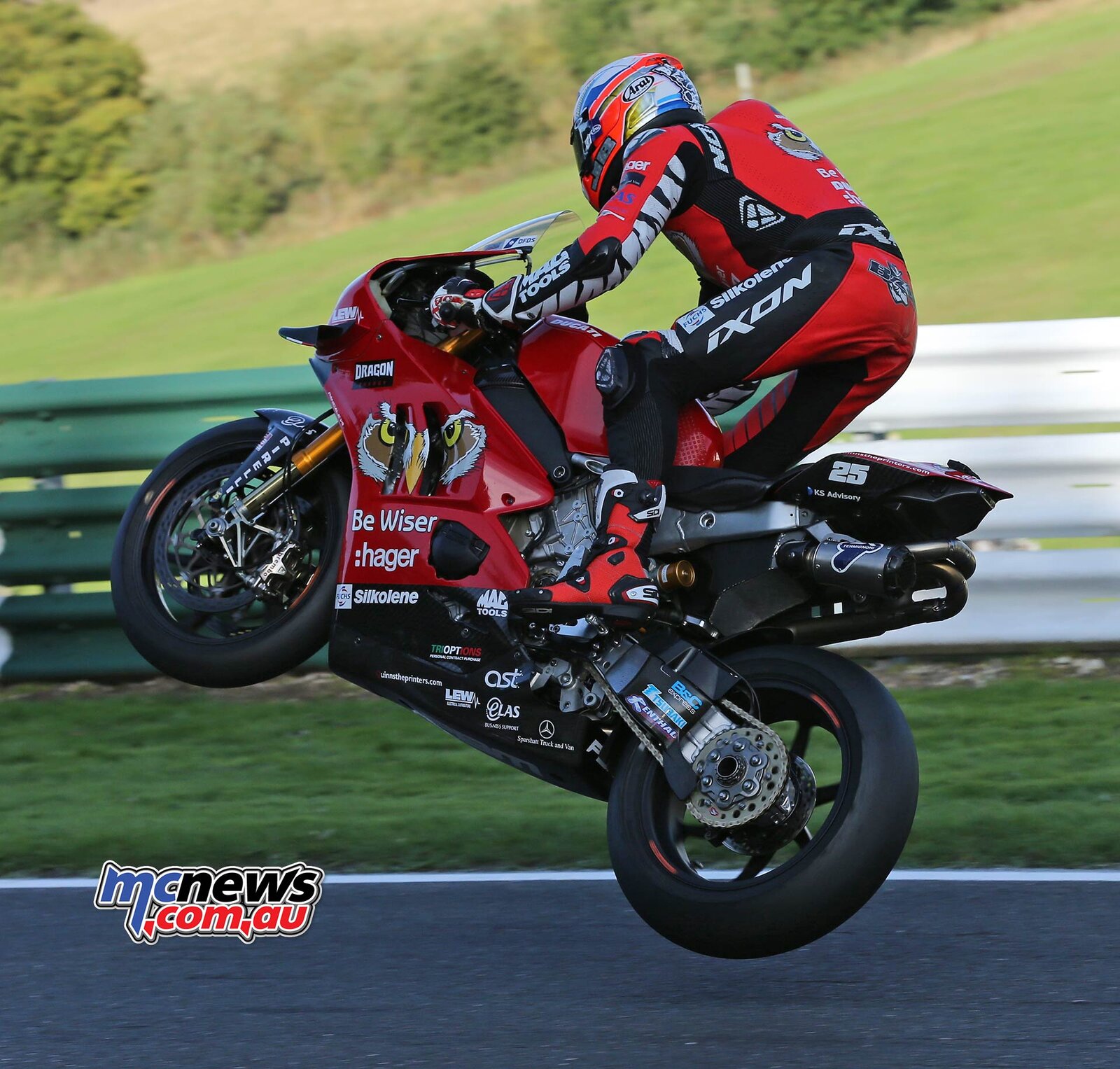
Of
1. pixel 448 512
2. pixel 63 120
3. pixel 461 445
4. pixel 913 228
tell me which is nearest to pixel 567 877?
pixel 448 512

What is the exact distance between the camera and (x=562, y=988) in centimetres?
351

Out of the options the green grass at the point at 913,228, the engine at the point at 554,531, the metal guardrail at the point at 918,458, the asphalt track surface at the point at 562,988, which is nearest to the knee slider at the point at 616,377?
the engine at the point at 554,531

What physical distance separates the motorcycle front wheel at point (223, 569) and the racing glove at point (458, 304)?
0.60m

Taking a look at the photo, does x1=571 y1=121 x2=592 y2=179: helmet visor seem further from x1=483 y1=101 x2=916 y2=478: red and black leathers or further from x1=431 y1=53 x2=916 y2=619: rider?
x1=483 y1=101 x2=916 y2=478: red and black leathers

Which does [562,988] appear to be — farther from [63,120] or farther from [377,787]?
[63,120]

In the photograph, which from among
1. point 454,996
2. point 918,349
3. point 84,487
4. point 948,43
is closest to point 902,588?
point 454,996

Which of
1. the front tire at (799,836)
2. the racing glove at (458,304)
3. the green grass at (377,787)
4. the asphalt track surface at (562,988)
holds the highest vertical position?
the racing glove at (458,304)

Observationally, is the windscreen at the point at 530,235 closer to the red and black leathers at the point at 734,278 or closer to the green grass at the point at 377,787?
the red and black leathers at the point at 734,278

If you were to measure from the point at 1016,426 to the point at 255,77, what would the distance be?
3798 centimetres

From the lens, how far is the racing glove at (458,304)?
4.23 metres

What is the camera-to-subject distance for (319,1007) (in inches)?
134

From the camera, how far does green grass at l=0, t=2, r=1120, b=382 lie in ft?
54.3

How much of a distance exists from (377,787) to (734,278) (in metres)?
2.20

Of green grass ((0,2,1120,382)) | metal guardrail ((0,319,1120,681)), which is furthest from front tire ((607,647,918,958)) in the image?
green grass ((0,2,1120,382))
